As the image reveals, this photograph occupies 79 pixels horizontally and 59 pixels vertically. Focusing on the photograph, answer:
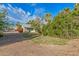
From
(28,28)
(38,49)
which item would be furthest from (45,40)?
(28,28)

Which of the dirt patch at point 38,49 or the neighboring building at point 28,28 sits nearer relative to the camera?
the dirt patch at point 38,49

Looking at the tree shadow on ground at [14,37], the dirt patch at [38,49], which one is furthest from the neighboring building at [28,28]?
the dirt patch at [38,49]

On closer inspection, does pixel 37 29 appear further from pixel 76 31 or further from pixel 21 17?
pixel 76 31

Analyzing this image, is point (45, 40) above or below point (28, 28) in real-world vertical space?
below

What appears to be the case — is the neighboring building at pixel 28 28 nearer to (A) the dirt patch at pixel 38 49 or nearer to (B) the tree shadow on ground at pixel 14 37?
(B) the tree shadow on ground at pixel 14 37

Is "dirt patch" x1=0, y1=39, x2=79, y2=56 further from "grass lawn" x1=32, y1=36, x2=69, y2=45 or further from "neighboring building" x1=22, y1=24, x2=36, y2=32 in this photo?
"neighboring building" x1=22, y1=24, x2=36, y2=32

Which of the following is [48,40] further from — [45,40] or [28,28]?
[28,28]

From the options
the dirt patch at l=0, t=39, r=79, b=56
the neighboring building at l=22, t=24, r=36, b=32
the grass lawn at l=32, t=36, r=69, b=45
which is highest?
the neighboring building at l=22, t=24, r=36, b=32

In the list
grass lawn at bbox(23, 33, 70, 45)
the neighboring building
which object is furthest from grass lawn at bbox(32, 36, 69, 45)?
the neighboring building

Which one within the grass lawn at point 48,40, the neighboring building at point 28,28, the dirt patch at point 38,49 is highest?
the neighboring building at point 28,28
